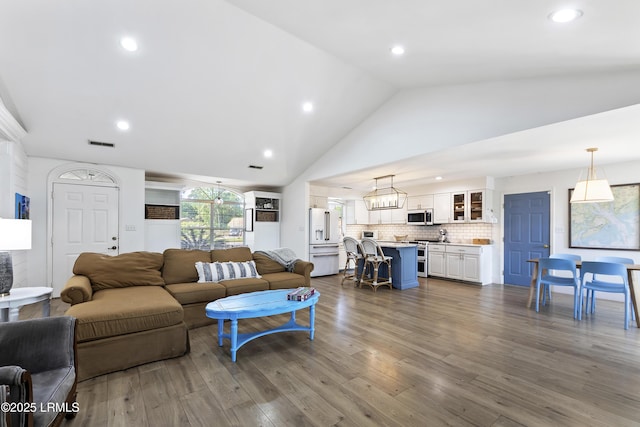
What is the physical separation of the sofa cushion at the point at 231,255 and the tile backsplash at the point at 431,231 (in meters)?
4.66

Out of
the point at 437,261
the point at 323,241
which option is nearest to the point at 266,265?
the point at 323,241

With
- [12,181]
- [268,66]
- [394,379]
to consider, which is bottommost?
[394,379]

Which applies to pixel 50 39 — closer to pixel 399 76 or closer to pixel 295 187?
pixel 399 76

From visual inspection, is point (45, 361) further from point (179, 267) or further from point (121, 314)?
point (179, 267)

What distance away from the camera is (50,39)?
3.06 meters

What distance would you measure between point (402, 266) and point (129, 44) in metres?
5.45

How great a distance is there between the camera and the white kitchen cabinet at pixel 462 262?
640 centimetres

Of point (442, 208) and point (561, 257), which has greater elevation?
point (442, 208)

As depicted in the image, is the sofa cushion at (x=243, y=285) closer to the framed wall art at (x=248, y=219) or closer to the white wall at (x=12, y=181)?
the white wall at (x=12, y=181)

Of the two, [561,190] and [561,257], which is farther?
[561,190]

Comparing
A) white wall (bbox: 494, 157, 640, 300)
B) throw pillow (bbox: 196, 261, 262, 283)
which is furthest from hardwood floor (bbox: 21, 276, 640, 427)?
white wall (bbox: 494, 157, 640, 300)

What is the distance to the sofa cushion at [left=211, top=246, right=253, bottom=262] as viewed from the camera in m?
4.51

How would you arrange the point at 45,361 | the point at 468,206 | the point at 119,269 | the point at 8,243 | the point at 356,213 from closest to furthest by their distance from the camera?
the point at 45,361 < the point at 8,243 < the point at 119,269 < the point at 468,206 < the point at 356,213

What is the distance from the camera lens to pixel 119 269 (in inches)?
142
